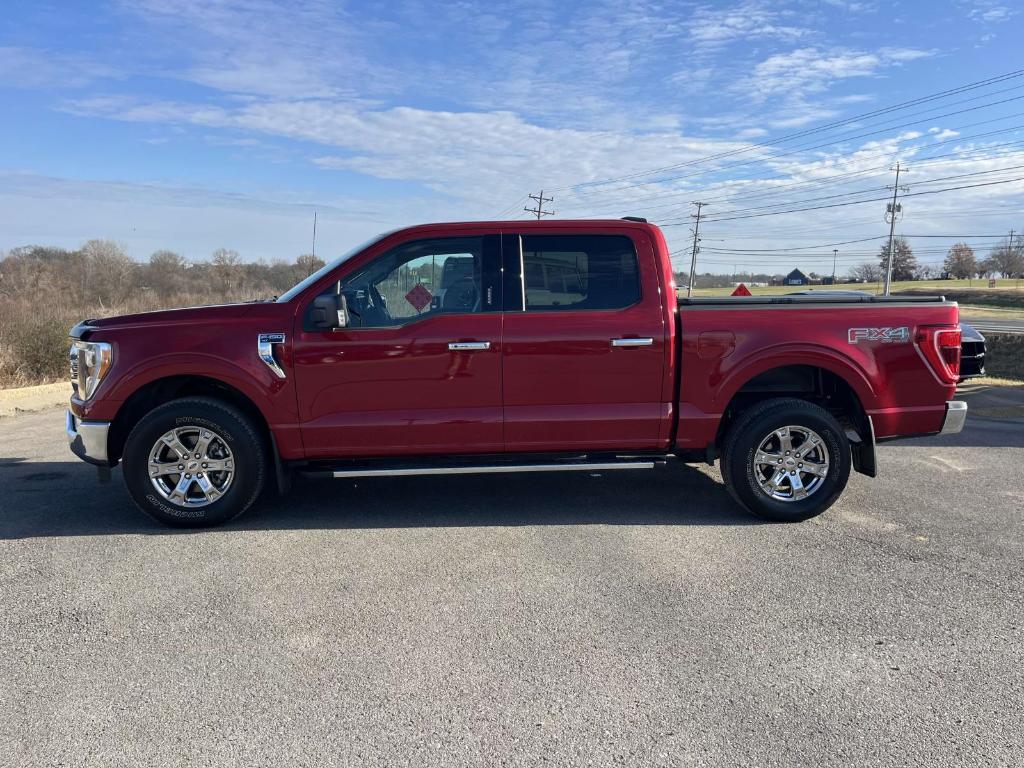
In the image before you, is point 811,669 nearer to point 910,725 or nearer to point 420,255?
point 910,725

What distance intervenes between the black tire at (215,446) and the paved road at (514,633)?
194 millimetres

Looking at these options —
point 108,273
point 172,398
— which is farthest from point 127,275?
point 172,398

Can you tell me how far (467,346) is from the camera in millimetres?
5066

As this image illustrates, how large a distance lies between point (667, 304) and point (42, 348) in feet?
45.7

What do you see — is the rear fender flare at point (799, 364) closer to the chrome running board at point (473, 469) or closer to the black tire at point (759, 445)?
the black tire at point (759, 445)

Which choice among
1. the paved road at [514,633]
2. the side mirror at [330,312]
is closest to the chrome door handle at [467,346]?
the side mirror at [330,312]

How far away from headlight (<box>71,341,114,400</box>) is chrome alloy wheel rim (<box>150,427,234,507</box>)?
611 mm

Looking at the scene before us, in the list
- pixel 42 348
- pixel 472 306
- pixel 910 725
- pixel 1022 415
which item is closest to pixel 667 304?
pixel 472 306

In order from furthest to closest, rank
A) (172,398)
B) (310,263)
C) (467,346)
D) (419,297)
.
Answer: (310,263) < (172,398) < (419,297) < (467,346)

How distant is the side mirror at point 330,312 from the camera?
4.91 meters

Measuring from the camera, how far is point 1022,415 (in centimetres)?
998

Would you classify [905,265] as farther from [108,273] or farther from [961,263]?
[108,273]

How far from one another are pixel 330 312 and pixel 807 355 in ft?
10.8

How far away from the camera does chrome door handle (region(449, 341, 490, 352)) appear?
5.07m
